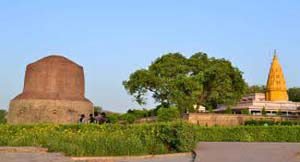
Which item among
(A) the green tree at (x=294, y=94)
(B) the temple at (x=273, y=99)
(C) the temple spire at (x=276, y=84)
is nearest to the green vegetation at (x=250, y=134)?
(B) the temple at (x=273, y=99)

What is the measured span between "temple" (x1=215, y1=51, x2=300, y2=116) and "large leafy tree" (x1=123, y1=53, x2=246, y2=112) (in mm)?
10747

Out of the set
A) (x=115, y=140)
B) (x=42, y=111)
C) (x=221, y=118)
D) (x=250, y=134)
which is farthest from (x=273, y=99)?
(x=115, y=140)

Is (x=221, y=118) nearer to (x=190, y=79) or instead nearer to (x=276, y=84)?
(x=190, y=79)

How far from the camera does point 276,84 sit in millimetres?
70688

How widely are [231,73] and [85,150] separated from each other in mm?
36516

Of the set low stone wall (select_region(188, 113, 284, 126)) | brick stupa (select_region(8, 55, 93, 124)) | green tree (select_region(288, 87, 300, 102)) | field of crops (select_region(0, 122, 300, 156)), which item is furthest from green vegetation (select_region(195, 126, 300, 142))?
green tree (select_region(288, 87, 300, 102))

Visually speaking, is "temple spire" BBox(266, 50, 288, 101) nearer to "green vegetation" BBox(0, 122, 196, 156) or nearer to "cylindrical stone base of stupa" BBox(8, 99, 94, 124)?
"cylindrical stone base of stupa" BBox(8, 99, 94, 124)

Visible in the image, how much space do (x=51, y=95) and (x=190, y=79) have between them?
45.4 ft

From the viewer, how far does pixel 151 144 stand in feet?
56.6

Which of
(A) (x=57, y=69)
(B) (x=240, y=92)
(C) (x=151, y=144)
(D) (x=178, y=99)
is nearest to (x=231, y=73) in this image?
(B) (x=240, y=92)

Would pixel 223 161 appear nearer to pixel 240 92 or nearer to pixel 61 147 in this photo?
pixel 61 147

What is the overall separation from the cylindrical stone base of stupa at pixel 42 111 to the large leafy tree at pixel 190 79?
11.5 meters

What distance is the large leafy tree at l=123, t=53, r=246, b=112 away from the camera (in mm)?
47406

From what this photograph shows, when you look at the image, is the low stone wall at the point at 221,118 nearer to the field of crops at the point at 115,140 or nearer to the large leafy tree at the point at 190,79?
the large leafy tree at the point at 190,79
